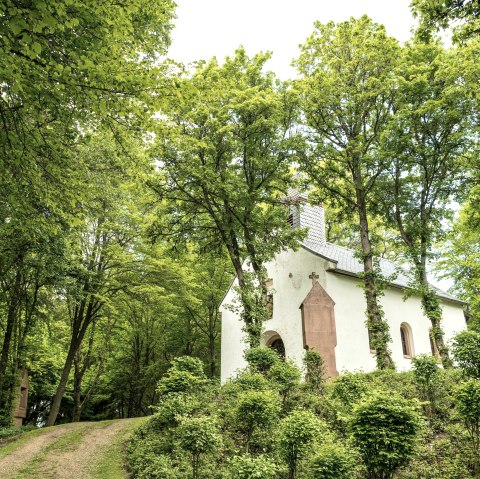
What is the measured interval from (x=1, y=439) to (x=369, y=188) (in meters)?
15.8

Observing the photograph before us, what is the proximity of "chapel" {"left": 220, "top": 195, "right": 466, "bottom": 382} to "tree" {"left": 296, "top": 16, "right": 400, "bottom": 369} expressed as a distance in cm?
199

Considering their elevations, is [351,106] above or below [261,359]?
above

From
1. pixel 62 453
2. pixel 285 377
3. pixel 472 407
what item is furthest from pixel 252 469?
pixel 62 453

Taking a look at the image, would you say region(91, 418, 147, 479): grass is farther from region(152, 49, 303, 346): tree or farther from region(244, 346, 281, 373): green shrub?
region(152, 49, 303, 346): tree

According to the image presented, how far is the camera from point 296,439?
283 inches

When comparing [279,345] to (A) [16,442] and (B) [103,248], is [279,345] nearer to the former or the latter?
(B) [103,248]

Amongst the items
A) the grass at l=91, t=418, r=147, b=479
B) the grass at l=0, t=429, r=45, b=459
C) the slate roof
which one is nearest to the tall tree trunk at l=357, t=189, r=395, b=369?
the slate roof

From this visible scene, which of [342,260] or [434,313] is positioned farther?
[342,260]

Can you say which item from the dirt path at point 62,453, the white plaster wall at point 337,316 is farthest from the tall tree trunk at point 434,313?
the dirt path at point 62,453

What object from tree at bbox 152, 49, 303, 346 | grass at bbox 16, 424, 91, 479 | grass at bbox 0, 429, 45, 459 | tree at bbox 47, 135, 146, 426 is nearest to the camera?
grass at bbox 16, 424, 91, 479

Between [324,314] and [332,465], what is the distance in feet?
37.4

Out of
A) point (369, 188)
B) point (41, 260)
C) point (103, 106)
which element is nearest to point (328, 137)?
point (369, 188)

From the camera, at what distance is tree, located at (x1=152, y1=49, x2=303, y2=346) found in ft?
50.4

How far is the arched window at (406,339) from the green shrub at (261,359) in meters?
10.1
